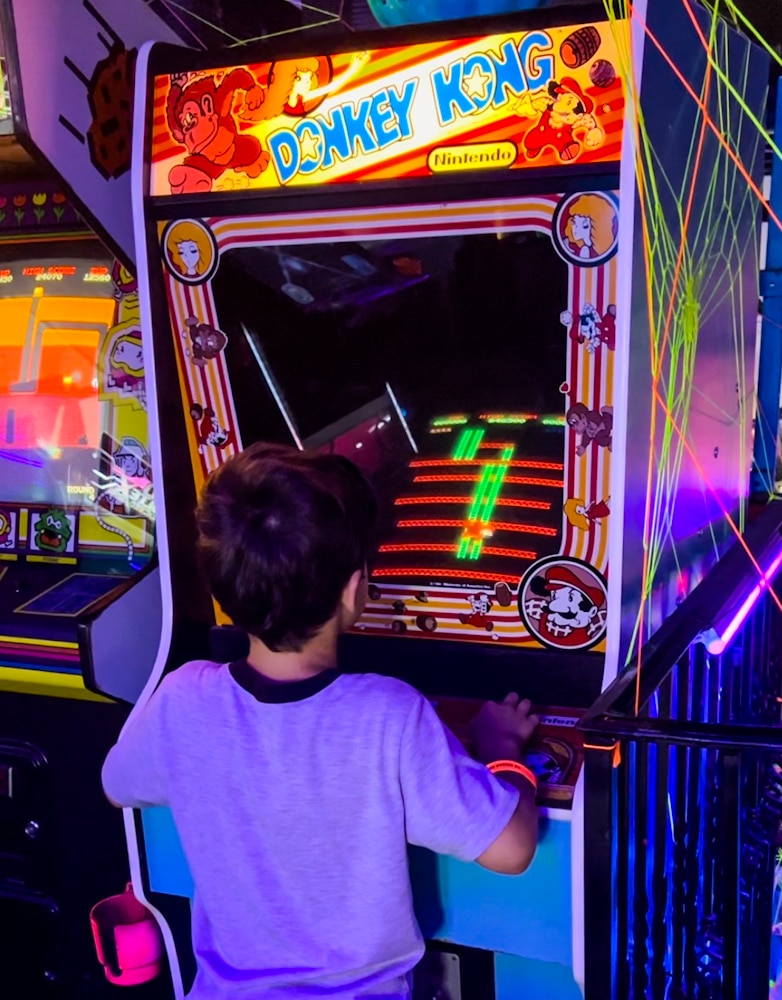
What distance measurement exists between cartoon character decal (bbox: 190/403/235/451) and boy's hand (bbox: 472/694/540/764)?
0.66 metres

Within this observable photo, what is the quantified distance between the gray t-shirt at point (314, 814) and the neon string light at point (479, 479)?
456mm

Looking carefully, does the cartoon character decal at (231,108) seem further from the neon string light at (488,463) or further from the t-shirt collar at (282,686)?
the t-shirt collar at (282,686)

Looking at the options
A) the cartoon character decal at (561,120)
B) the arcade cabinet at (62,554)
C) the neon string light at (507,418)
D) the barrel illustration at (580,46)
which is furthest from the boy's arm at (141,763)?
the barrel illustration at (580,46)

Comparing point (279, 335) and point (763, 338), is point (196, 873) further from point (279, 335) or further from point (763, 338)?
point (763, 338)

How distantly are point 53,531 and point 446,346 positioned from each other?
37.7 inches

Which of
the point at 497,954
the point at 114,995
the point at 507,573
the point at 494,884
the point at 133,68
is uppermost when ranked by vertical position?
the point at 133,68

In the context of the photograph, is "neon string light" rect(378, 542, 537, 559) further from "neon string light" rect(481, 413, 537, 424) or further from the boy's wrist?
the boy's wrist

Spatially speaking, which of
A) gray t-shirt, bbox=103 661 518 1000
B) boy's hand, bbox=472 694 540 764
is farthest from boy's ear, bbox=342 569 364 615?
boy's hand, bbox=472 694 540 764

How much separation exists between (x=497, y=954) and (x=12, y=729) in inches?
40.8

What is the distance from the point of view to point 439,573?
1645 millimetres

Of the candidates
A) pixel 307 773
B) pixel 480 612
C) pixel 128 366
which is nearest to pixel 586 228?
pixel 480 612

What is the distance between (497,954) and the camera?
1.51m

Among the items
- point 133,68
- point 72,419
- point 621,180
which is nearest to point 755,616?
point 621,180

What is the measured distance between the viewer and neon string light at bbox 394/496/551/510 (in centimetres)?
157
